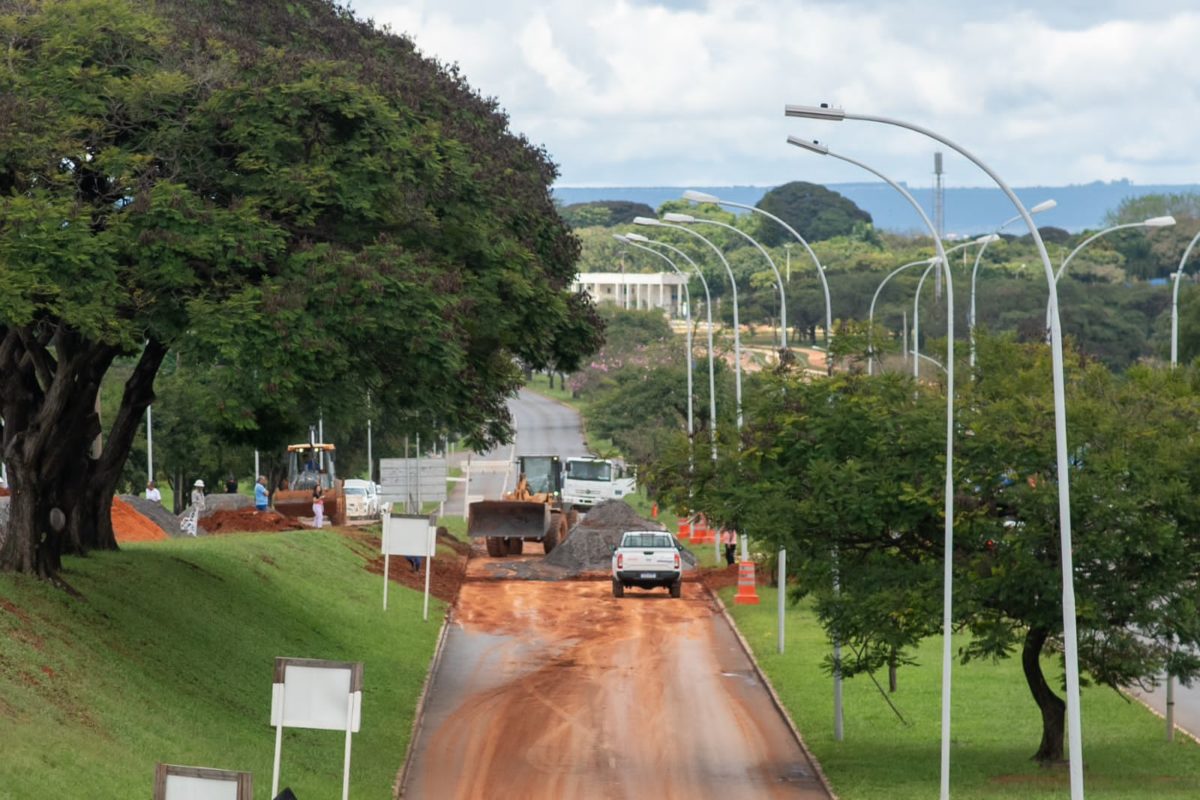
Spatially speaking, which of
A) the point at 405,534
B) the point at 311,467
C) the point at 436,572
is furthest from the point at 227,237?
the point at 311,467

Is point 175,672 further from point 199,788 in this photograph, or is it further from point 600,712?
point 199,788

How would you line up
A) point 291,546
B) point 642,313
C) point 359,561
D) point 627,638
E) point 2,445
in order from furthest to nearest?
point 642,313 < point 359,561 < point 291,546 < point 627,638 < point 2,445

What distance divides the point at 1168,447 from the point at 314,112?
11.9 meters

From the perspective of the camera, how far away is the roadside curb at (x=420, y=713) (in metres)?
23.5

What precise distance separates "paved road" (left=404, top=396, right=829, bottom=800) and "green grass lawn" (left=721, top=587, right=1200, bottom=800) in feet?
2.03

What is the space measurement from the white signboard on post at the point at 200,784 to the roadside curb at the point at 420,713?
9.86 m

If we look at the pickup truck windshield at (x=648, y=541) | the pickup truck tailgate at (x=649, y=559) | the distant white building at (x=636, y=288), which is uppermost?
the distant white building at (x=636, y=288)

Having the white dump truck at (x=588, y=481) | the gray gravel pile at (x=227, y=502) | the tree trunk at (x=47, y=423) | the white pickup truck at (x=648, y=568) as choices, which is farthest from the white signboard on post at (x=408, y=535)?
the white dump truck at (x=588, y=481)

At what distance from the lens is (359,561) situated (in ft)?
154

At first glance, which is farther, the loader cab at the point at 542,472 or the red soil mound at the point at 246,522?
the loader cab at the point at 542,472

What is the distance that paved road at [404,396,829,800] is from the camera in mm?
24062

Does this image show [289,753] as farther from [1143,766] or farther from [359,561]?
[359,561]

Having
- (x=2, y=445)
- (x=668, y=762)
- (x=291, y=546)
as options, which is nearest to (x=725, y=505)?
(x=668, y=762)

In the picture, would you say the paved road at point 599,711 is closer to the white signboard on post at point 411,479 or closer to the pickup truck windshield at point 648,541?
the pickup truck windshield at point 648,541
